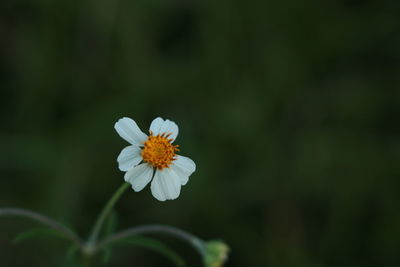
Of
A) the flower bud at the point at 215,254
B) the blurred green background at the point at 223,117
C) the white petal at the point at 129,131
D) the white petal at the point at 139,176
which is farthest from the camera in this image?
the blurred green background at the point at 223,117

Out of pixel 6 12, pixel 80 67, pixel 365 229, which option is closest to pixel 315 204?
pixel 365 229

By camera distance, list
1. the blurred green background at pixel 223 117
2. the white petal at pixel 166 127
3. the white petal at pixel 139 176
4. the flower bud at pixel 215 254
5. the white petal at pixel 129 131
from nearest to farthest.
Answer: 1. the white petal at pixel 139 176
2. the white petal at pixel 129 131
3. the white petal at pixel 166 127
4. the flower bud at pixel 215 254
5. the blurred green background at pixel 223 117

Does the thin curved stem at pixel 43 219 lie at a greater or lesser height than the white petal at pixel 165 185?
lesser

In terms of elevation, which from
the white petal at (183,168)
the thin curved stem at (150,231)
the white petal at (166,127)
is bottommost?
the thin curved stem at (150,231)

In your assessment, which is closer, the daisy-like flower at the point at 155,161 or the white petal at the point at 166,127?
the daisy-like flower at the point at 155,161

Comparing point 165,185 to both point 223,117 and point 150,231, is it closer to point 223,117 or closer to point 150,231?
point 150,231

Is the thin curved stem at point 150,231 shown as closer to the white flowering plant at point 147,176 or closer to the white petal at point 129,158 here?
the white flowering plant at point 147,176

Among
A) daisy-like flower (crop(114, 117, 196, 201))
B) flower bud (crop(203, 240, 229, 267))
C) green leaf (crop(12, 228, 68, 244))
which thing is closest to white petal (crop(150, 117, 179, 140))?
daisy-like flower (crop(114, 117, 196, 201))

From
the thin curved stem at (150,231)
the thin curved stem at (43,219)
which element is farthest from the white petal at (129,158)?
the thin curved stem at (43,219)
